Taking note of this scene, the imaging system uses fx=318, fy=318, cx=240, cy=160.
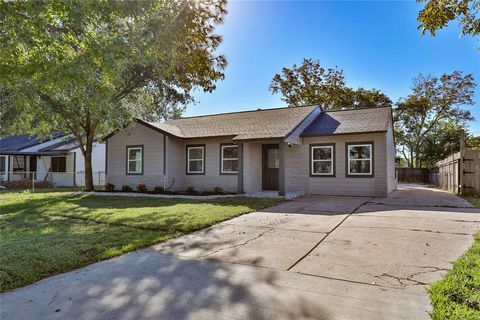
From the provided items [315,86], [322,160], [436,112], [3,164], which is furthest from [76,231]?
[436,112]

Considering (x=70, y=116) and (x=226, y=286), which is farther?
(x=70, y=116)

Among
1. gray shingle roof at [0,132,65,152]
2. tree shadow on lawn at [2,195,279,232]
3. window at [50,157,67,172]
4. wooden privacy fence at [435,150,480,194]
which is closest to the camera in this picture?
tree shadow on lawn at [2,195,279,232]

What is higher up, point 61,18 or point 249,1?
point 249,1

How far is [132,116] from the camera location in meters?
16.2

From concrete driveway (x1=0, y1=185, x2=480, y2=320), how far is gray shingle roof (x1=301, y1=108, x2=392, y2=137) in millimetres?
7089

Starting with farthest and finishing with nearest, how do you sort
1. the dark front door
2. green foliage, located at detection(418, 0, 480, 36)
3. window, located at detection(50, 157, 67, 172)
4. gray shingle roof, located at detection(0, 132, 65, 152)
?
1. gray shingle roof, located at detection(0, 132, 65, 152)
2. window, located at detection(50, 157, 67, 172)
3. the dark front door
4. green foliage, located at detection(418, 0, 480, 36)

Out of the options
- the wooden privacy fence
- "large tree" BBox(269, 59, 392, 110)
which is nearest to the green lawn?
the wooden privacy fence

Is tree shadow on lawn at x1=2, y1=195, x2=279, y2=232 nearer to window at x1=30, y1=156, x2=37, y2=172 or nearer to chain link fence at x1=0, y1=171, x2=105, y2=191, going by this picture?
chain link fence at x1=0, y1=171, x2=105, y2=191

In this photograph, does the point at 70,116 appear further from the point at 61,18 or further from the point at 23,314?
the point at 23,314

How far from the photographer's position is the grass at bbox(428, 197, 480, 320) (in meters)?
2.90

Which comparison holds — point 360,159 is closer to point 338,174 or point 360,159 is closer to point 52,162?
point 338,174

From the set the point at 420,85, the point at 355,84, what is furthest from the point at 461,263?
the point at 420,85

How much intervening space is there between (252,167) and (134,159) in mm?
6552

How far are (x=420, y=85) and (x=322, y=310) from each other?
134 feet
